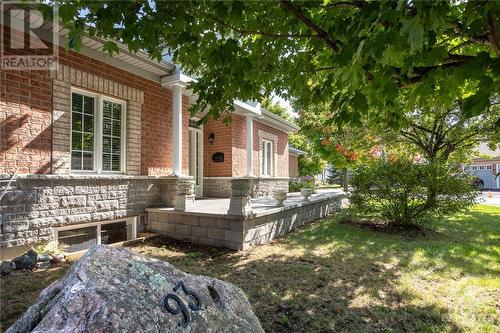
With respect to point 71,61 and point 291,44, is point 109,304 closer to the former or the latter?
point 291,44

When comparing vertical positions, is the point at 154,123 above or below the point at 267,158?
above

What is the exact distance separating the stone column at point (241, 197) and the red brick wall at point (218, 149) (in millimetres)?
5334

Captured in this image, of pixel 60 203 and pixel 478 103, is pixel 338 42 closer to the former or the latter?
pixel 478 103

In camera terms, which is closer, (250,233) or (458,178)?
(250,233)

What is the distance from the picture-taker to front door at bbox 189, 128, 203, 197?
34.4 feet

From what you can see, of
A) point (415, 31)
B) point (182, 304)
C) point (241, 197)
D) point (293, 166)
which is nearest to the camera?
point (415, 31)

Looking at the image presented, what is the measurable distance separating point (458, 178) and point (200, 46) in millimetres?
7088

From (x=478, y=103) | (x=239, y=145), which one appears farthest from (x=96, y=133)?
(x=478, y=103)

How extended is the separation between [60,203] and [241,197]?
11.3ft

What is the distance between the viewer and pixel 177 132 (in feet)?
Answer: 24.7

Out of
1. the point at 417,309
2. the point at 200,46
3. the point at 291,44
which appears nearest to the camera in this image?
the point at 200,46

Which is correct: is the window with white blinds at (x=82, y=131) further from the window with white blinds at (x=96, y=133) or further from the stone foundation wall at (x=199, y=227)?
the stone foundation wall at (x=199, y=227)

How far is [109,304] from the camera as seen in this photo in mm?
1447

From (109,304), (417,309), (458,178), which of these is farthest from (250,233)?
(458,178)
